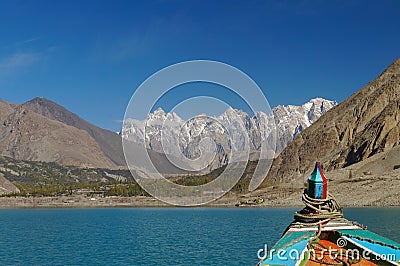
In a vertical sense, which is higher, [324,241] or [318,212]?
[318,212]

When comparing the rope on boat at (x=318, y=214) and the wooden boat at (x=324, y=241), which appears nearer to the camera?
the wooden boat at (x=324, y=241)

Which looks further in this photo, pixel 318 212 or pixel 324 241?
pixel 318 212

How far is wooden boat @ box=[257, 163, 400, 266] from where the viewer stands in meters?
9.09

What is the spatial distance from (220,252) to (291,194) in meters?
147

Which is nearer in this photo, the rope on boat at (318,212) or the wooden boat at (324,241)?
the wooden boat at (324,241)

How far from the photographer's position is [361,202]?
160625 mm

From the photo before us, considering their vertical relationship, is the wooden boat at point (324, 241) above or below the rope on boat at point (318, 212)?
→ below

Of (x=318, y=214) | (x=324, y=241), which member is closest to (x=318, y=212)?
(x=318, y=214)

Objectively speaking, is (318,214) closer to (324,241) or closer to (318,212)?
(318,212)

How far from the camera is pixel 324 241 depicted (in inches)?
404

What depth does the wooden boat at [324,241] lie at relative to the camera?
9.09 meters

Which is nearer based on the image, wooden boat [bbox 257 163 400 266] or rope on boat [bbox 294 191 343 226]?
wooden boat [bbox 257 163 400 266]

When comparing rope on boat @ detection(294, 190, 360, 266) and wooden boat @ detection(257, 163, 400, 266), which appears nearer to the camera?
wooden boat @ detection(257, 163, 400, 266)

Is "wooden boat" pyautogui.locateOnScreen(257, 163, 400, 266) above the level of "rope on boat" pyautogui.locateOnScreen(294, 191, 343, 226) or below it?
below
